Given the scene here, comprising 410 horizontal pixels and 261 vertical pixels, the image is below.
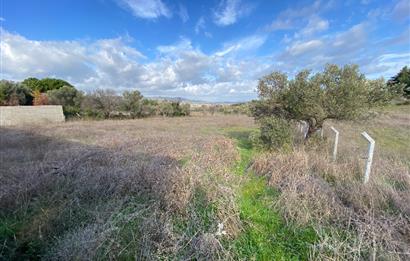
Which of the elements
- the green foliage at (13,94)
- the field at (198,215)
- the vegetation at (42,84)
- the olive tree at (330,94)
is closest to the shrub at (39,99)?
the green foliage at (13,94)

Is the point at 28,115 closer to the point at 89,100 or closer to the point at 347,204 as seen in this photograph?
the point at 89,100

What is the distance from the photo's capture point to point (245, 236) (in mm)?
3018

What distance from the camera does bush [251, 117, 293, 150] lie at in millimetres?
8117

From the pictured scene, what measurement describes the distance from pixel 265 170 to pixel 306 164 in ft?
3.46

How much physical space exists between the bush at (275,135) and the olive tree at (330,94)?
80 cm

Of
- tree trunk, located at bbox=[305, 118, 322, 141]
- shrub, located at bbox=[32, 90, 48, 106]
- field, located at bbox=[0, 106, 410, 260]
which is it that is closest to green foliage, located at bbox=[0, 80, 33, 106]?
shrub, located at bbox=[32, 90, 48, 106]

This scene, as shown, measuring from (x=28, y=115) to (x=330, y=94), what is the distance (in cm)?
2500

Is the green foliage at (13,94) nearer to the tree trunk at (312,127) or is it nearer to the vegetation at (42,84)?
the vegetation at (42,84)

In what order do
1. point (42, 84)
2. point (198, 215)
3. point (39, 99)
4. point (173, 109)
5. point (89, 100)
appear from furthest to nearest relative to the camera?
point (42, 84)
point (173, 109)
point (39, 99)
point (89, 100)
point (198, 215)

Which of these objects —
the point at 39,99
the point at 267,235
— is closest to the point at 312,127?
the point at 267,235

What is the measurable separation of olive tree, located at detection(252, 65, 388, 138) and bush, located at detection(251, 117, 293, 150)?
0.80m

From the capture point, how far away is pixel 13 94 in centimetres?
2817

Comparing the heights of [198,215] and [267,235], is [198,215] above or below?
above

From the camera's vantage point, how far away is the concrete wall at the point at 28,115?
19750 mm
